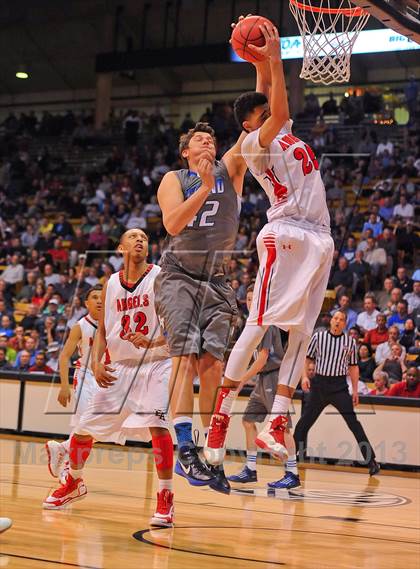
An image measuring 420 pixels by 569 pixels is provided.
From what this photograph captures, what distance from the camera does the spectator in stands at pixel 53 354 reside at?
14844mm

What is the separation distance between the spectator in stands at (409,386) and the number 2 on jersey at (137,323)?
5966mm

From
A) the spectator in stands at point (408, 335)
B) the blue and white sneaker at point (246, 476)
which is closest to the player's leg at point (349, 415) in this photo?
the blue and white sneaker at point (246, 476)

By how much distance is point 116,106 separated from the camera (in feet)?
98.7

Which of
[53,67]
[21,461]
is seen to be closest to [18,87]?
[53,67]

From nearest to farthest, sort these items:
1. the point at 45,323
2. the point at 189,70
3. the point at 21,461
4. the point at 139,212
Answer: the point at 21,461
the point at 45,323
the point at 139,212
the point at 189,70

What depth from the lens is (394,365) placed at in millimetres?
12680

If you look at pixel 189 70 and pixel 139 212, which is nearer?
pixel 139 212

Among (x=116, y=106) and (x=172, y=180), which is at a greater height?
(x=116, y=106)

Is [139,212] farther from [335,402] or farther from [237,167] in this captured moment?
[237,167]

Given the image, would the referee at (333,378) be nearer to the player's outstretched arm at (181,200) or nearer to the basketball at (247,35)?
the player's outstretched arm at (181,200)

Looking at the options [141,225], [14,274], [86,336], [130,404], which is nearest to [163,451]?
[130,404]

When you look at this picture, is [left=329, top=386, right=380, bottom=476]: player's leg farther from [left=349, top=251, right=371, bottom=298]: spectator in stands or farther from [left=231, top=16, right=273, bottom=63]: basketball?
[left=231, top=16, right=273, bottom=63]: basketball

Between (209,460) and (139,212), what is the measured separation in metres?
16.0

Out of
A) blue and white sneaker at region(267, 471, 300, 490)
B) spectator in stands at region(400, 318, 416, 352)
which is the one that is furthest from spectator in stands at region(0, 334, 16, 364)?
blue and white sneaker at region(267, 471, 300, 490)
